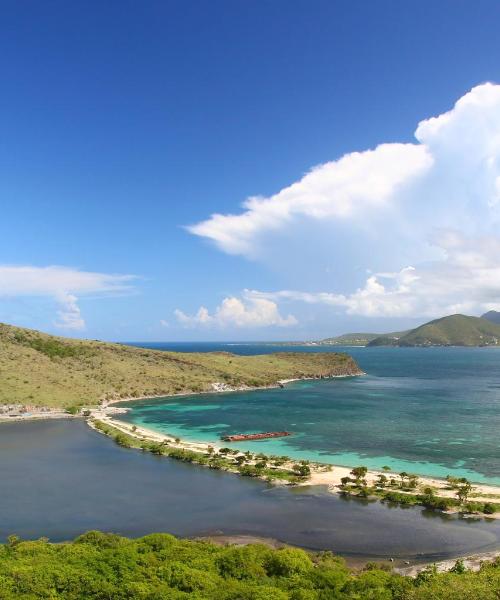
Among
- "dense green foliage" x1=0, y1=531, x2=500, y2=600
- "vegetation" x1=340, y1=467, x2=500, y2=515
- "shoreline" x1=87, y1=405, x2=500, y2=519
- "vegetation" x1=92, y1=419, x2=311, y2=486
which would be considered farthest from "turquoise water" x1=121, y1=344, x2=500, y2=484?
"dense green foliage" x1=0, y1=531, x2=500, y2=600

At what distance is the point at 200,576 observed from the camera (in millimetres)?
33344

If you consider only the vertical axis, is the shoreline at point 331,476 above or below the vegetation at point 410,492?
below

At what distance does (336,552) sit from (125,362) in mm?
156185

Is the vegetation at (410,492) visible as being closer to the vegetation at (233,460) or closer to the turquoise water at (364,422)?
the vegetation at (233,460)

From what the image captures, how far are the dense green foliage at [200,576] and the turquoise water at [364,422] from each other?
42.2m

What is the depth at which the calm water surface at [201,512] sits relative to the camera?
4662 cm

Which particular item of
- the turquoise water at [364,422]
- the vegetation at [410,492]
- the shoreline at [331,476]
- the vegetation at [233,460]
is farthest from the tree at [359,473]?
the turquoise water at [364,422]

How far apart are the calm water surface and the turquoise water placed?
21342mm

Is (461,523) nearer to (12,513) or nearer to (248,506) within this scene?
(248,506)

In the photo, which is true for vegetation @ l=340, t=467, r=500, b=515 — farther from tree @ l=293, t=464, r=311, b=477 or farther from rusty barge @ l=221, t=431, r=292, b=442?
rusty barge @ l=221, t=431, r=292, b=442

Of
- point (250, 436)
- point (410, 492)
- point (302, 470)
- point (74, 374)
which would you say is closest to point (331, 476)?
point (302, 470)

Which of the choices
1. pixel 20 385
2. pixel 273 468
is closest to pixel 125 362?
pixel 20 385

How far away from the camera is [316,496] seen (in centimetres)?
6000

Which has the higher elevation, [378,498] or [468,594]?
[468,594]
